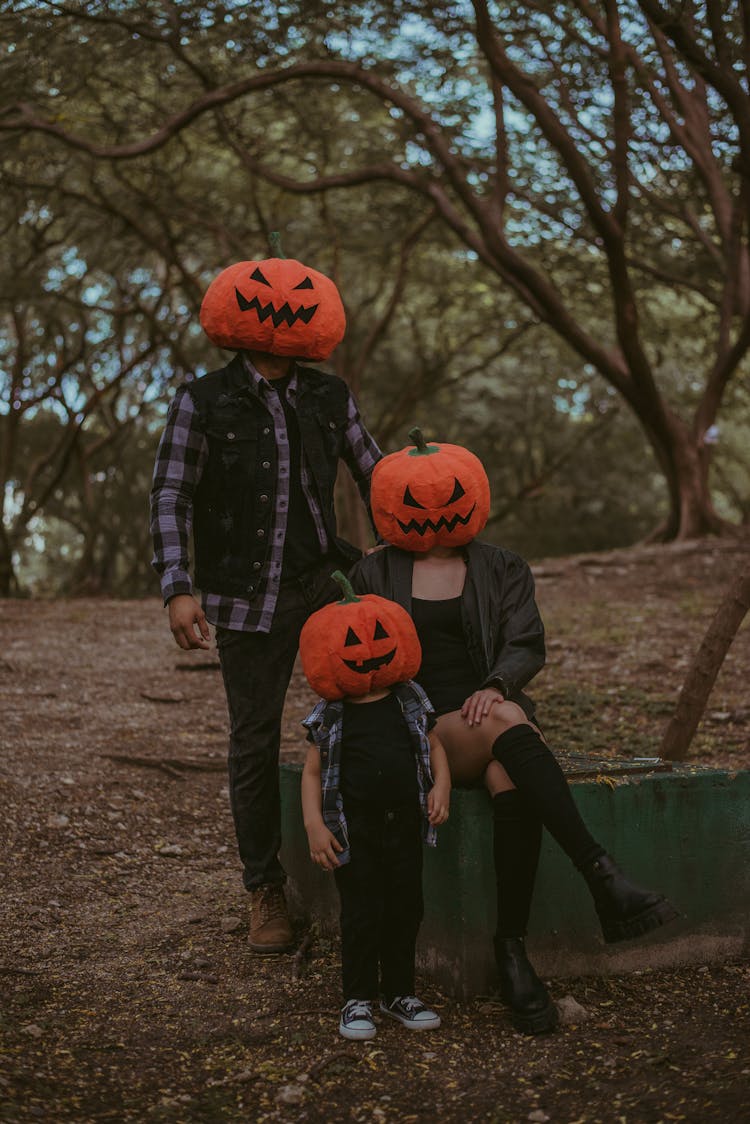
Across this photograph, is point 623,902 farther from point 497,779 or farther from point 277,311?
point 277,311

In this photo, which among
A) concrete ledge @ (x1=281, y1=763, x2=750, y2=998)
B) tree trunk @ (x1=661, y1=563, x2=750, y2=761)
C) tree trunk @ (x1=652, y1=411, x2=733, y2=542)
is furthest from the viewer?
tree trunk @ (x1=652, y1=411, x2=733, y2=542)

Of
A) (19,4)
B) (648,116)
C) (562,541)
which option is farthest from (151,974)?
(562,541)

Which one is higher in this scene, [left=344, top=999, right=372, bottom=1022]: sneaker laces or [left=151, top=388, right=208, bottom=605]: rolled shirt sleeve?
[left=151, top=388, right=208, bottom=605]: rolled shirt sleeve

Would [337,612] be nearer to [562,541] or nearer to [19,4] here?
[19,4]

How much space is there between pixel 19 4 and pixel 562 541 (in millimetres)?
13800

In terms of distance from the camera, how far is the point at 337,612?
349 cm

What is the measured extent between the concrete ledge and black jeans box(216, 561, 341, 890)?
653 millimetres

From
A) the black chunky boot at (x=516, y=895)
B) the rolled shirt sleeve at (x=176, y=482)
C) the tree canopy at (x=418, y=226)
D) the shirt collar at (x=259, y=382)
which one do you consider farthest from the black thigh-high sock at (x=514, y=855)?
the tree canopy at (x=418, y=226)

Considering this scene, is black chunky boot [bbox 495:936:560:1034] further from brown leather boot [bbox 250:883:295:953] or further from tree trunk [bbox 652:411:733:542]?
tree trunk [bbox 652:411:733:542]

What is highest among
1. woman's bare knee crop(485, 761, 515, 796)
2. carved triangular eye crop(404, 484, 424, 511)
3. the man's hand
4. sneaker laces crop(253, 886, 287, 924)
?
carved triangular eye crop(404, 484, 424, 511)

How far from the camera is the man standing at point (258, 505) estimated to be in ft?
12.7

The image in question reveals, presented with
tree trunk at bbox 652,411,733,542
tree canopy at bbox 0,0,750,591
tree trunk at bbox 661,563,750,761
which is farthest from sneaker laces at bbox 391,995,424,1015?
tree trunk at bbox 652,411,733,542

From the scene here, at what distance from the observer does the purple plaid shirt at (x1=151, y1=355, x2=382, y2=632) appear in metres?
3.87

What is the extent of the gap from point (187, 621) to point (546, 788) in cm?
115
